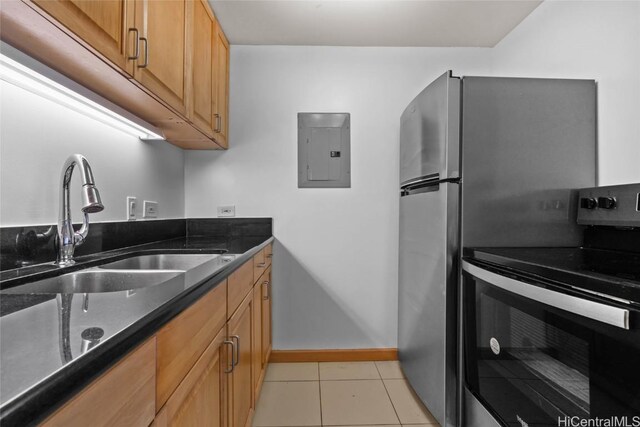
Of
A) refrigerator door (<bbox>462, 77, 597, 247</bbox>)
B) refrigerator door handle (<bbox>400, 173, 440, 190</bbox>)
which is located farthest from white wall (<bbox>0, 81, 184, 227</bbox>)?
refrigerator door (<bbox>462, 77, 597, 247</bbox>)

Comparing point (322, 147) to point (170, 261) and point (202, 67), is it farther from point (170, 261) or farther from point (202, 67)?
point (170, 261)

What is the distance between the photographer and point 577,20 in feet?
5.61

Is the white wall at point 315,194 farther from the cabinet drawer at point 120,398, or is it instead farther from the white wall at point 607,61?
the cabinet drawer at point 120,398

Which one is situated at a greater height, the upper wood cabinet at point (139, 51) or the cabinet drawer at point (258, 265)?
the upper wood cabinet at point (139, 51)

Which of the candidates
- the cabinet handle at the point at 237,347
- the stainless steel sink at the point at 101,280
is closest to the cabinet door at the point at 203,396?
the cabinet handle at the point at 237,347

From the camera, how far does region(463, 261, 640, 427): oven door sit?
79 centimetres

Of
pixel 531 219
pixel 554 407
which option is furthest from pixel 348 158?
pixel 554 407

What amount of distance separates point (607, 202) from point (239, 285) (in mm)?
1536

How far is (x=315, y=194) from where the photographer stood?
8.05 feet

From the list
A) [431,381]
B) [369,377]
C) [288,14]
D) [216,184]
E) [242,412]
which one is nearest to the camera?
[242,412]

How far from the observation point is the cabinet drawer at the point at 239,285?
3.89 feet

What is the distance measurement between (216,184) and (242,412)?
1.53 metres

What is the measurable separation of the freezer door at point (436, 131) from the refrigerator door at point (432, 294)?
0.35ft

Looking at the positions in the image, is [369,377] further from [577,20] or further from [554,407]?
[577,20]
